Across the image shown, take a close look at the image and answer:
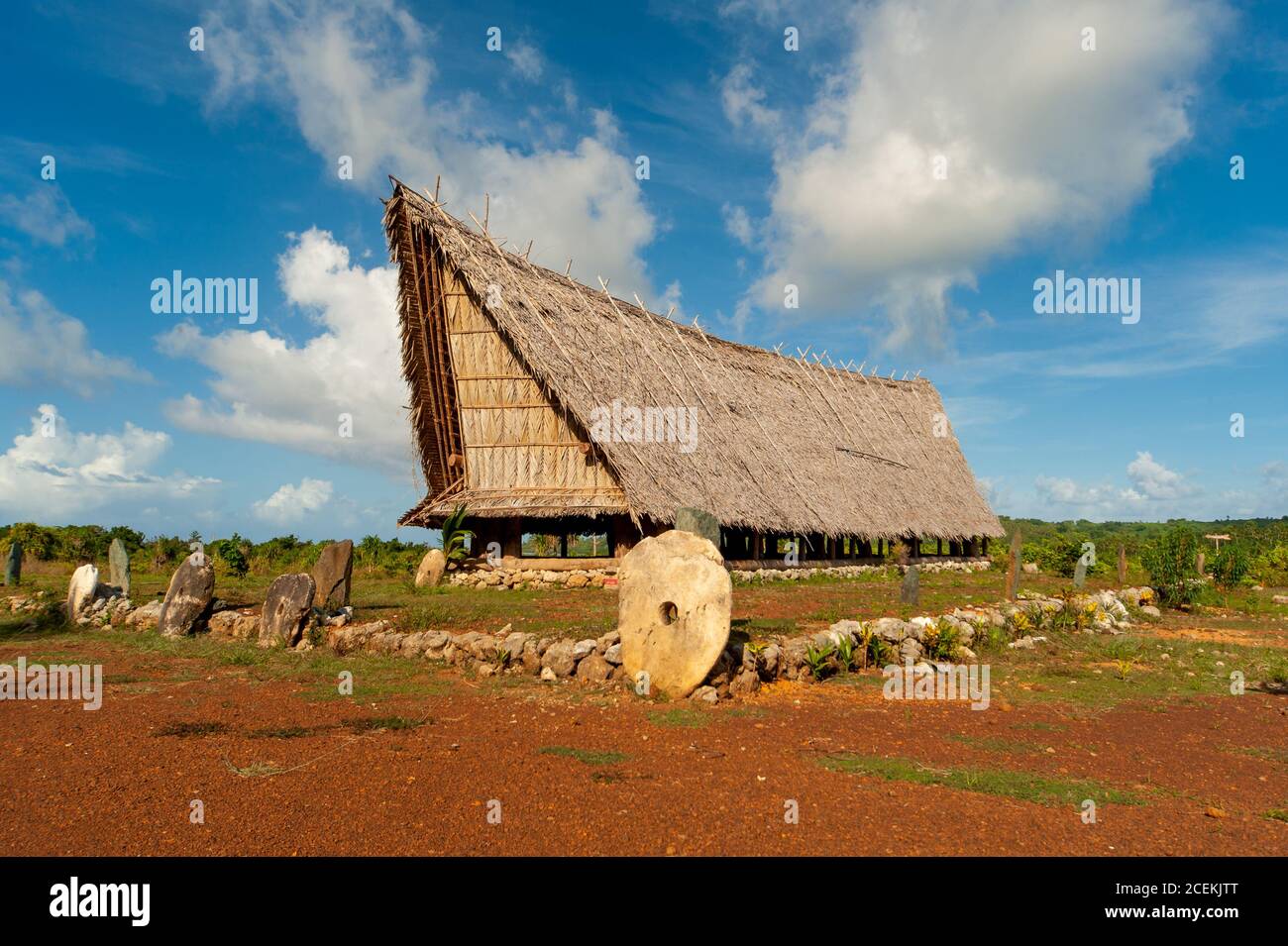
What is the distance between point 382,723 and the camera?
21.5ft

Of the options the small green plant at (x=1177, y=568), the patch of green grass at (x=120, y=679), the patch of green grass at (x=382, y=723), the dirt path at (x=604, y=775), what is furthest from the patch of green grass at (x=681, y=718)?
the small green plant at (x=1177, y=568)

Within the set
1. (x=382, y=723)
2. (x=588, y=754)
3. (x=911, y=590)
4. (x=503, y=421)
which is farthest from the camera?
(x=503, y=421)

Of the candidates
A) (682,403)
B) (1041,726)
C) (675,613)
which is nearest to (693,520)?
(675,613)

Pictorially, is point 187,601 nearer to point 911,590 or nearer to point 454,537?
point 454,537

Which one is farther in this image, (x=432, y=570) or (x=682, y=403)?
(x=682, y=403)

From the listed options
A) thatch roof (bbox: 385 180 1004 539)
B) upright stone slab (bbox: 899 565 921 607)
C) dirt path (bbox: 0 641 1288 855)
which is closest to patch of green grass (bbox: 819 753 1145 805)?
dirt path (bbox: 0 641 1288 855)

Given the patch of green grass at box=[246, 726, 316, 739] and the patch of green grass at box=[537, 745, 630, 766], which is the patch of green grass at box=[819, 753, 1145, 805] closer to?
the patch of green grass at box=[537, 745, 630, 766]

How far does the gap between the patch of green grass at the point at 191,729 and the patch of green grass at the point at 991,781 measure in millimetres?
4912

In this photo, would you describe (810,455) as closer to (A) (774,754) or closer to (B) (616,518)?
(B) (616,518)

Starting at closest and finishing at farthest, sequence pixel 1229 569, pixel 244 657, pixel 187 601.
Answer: pixel 244 657, pixel 187 601, pixel 1229 569

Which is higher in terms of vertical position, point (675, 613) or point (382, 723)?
point (675, 613)

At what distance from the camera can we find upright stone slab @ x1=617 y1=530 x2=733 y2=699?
25.1 ft

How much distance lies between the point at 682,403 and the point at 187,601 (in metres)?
13.0

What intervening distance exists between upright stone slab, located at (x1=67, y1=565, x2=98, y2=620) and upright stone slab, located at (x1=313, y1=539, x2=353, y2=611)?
4058 millimetres
